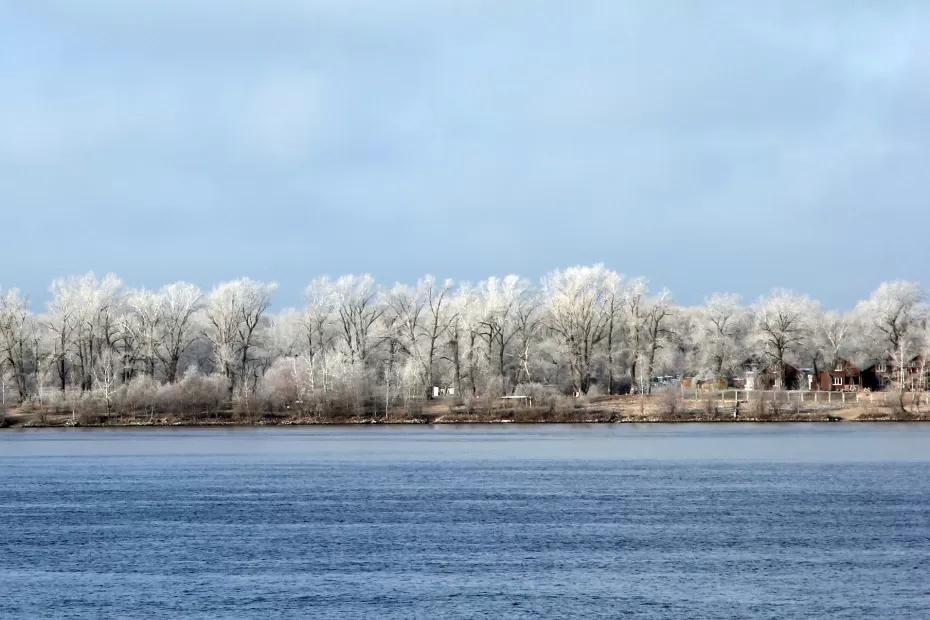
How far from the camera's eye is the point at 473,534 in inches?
1560

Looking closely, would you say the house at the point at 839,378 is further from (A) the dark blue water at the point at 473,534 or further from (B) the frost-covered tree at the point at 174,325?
(B) the frost-covered tree at the point at 174,325

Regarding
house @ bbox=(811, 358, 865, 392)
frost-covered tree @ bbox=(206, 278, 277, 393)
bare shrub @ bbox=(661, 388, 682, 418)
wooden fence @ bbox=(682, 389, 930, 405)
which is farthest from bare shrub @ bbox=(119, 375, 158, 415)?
house @ bbox=(811, 358, 865, 392)

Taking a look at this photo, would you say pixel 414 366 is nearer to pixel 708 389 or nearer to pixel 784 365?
pixel 708 389

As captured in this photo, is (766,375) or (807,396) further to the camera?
(766,375)

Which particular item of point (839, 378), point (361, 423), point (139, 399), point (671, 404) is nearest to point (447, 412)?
point (361, 423)

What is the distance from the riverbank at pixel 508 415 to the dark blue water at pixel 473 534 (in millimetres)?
31071

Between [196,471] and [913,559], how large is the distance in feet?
133

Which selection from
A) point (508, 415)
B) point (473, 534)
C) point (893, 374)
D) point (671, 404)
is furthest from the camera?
point (893, 374)

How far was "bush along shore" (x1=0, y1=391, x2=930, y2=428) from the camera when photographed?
106688 mm

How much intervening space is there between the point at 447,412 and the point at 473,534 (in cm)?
7112

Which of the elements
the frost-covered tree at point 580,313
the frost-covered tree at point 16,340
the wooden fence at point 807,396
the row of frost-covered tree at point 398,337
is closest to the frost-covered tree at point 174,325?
the row of frost-covered tree at point 398,337

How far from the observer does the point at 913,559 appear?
34.2 m

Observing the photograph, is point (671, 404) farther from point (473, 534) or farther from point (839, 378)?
point (473, 534)

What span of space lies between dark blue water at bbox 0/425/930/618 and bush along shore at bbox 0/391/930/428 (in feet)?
104
